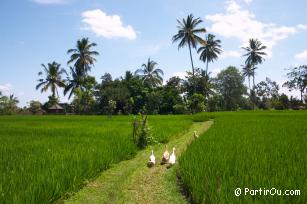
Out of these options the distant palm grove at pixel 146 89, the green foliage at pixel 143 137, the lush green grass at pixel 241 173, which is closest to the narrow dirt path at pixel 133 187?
the lush green grass at pixel 241 173

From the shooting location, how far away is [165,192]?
5734 millimetres

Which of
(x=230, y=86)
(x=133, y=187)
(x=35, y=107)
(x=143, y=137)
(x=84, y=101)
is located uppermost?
(x=230, y=86)

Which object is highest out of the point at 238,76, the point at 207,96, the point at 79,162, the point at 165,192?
the point at 238,76

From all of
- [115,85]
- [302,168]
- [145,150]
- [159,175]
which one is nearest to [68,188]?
[159,175]

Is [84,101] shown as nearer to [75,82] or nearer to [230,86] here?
[75,82]

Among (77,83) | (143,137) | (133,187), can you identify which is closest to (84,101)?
(77,83)

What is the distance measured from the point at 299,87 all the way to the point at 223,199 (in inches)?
2200

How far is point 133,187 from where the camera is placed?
19.9 feet

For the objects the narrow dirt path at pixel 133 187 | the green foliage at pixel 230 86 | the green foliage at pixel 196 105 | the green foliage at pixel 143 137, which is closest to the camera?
the narrow dirt path at pixel 133 187

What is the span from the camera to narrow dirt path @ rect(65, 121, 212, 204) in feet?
17.7

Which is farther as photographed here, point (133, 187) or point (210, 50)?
point (210, 50)

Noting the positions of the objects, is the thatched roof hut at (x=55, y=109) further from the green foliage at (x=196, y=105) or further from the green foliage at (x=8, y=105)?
the green foliage at (x=196, y=105)

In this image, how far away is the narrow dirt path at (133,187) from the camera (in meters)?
5.41

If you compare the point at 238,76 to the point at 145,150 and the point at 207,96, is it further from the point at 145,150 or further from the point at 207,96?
the point at 145,150
